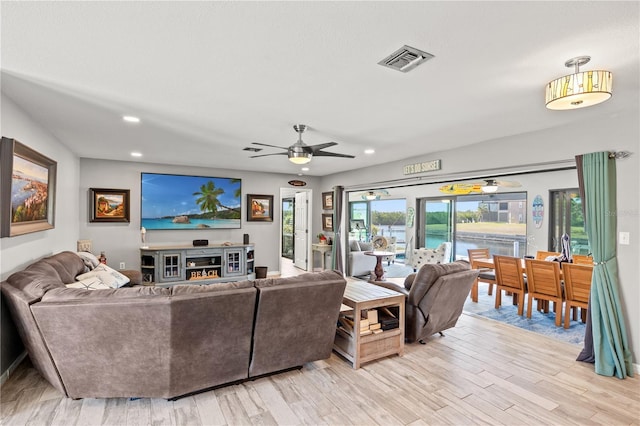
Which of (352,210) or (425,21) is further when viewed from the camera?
(352,210)

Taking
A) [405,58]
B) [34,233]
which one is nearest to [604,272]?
[405,58]

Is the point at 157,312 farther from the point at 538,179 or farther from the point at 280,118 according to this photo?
the point at 538,179

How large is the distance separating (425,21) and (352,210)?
9554 mm

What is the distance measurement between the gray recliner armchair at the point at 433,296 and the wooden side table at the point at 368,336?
264mm

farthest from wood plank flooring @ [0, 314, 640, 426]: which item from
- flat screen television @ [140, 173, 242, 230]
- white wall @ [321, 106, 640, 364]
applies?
flat screen television @ [140, 173, 242, 230]

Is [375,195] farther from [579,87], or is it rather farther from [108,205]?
[579,87]

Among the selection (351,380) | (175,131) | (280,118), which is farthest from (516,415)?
(175,131)

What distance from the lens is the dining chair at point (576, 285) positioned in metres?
3.81

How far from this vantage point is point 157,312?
2.17 m

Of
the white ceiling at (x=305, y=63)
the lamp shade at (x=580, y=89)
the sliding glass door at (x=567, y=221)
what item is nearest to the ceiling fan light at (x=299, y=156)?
the white ceiling at (x=305, y=63)

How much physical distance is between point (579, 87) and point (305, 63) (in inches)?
69.2

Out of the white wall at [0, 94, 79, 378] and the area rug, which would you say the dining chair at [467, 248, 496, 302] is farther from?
the white wall at [0, 94, 79, 378]

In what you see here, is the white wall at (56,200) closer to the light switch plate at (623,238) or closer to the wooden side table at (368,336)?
the wooden side table at (368,336)

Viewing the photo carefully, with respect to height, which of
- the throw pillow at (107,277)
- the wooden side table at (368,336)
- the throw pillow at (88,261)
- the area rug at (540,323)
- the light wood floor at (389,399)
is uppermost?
the throw pillow at (88,261)
